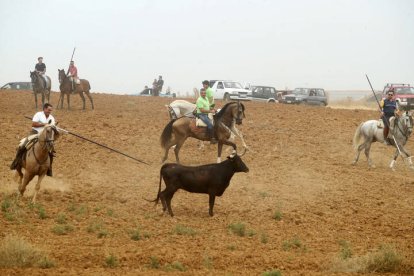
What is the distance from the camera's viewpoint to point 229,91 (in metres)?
47.2

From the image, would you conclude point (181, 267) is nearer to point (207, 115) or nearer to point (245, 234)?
point (245, 234)

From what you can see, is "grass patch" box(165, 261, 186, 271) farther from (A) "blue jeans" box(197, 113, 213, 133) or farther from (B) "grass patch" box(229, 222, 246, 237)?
(A) "blue jeans" box(197, 113, 213, 133)

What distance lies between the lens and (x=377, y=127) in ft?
81.7

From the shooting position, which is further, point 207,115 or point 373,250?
point 207,115

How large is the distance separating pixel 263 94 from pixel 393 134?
27.1 m

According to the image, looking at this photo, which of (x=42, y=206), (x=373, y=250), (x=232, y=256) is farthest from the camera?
(x=42, y=206)

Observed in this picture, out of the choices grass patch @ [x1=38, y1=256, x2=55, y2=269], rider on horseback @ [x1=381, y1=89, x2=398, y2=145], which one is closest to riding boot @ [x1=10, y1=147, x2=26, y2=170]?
grass patch @ [x1=38, y1=256, x2=55, y2=269]

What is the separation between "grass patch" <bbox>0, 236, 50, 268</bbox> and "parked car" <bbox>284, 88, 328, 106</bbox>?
3780cm

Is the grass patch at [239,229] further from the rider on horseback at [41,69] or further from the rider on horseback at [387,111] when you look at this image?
the rider on horseback at [41,69]

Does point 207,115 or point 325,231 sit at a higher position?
point 207,115

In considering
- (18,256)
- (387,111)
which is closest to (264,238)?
(18,256)

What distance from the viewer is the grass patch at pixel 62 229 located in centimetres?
1382

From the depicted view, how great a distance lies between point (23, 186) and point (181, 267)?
6324 mm

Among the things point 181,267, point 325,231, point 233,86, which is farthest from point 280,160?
point 233,86
